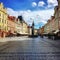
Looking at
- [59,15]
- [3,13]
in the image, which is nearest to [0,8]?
[3,13]

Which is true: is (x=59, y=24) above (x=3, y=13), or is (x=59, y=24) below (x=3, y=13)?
below

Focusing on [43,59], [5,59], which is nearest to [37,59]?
[43,59]

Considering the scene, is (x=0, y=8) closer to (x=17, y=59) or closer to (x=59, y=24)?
(x=59, y=24)

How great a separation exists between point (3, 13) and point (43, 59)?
6674cm

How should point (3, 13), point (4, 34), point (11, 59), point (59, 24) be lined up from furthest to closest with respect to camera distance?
point (3, 13)
point (4, 34)
point (59, 24)
point (11, 59)

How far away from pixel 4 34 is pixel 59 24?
20.2m

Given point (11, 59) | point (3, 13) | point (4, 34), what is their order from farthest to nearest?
point (3, 13), point (4, 34), point (11, 59)

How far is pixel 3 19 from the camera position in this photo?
7438 centimetres

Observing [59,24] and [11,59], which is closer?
[11,59]

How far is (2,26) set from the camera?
7131 centimetres

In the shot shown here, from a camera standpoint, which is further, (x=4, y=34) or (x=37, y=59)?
(x=4, y=34)

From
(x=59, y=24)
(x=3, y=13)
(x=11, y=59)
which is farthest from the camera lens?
(x=3, y=13)

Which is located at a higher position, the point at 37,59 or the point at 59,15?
the point at 59,15

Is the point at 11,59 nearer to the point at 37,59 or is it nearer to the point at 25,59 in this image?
the point at 25,59
